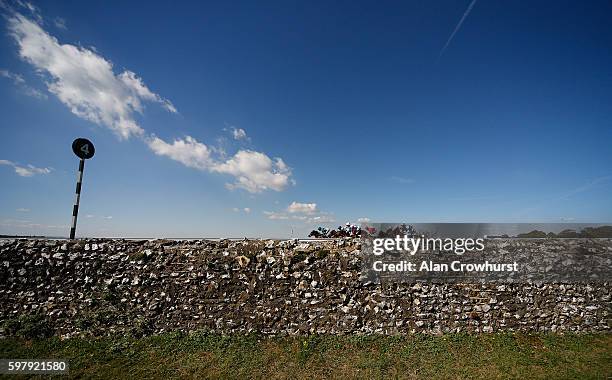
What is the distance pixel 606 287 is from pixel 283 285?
11440 millimetres

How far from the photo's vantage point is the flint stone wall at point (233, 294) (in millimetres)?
7480

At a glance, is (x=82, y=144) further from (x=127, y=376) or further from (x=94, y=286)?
(x=127, y=376)

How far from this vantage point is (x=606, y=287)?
9.02m

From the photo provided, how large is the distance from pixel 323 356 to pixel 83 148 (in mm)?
10342

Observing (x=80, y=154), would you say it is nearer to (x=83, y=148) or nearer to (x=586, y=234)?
(x=83, y=148)

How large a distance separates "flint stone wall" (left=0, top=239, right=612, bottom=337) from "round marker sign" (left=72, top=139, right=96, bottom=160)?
3.04 meters

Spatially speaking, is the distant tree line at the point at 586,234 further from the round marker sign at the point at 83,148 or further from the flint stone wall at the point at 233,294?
the round marker sign at the point at 83,148

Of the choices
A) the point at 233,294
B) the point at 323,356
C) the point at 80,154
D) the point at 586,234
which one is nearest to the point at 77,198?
the point at 80,154

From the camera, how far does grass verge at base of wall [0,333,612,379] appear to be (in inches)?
245

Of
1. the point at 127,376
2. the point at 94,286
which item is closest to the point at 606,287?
the point at 127,376

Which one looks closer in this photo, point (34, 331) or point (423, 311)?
point (34, 331)

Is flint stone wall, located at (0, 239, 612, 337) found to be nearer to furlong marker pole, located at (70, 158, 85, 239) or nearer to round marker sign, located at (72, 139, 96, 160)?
furlong marker pole, located at (70, 158, 85, 239)

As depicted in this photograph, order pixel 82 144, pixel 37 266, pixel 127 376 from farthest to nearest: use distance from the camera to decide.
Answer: pixel 82 144 < pixel 37 266 < pixel 127 376

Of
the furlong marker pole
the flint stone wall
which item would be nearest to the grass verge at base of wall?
the flint stone wall
